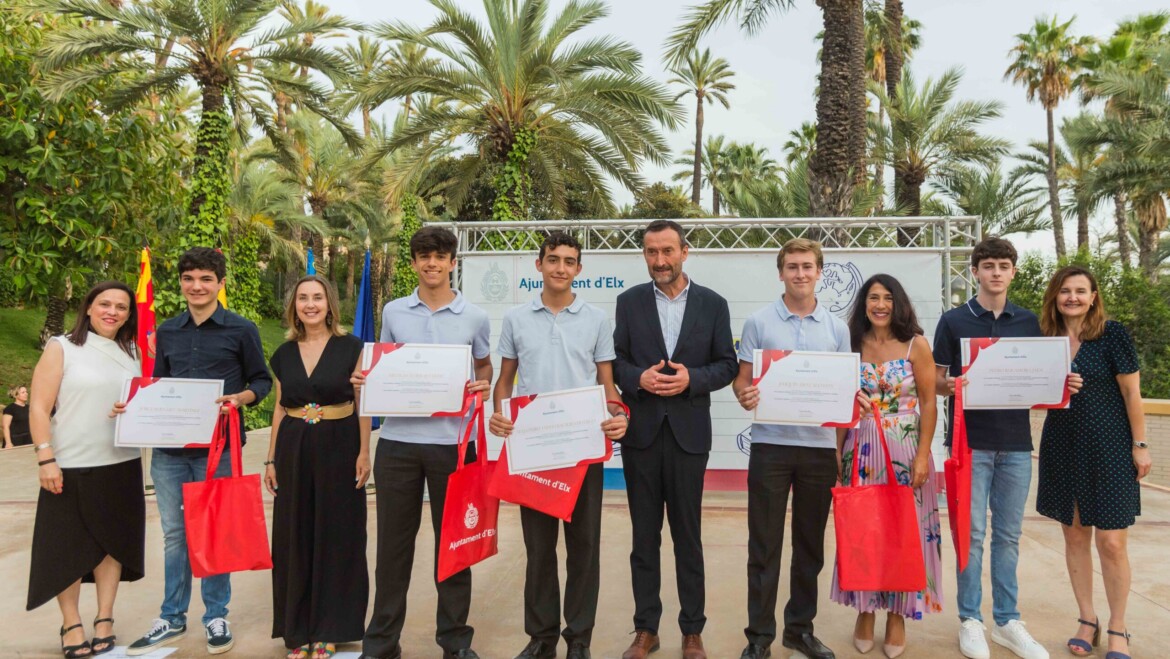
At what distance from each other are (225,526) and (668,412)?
2188 millimetres

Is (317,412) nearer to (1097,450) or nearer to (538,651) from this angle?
(538,651)

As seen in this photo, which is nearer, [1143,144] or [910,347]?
[910,347]

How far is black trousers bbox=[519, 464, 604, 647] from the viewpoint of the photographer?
354cm

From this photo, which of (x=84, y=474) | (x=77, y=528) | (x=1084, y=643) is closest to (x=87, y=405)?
(x=84, y=474)

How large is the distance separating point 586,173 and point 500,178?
198cm

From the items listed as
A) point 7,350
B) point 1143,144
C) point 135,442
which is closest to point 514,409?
point 135,442

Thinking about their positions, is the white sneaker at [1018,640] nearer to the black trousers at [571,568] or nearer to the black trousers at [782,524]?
the black trousers at [782,524]

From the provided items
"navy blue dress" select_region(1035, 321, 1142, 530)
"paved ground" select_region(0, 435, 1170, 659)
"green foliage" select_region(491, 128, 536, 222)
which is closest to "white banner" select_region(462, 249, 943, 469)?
"paved ground" select_region(0, 435, 1170, 659)

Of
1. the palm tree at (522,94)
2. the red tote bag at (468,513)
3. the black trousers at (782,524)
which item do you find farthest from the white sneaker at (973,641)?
the palm tree at (522,94)

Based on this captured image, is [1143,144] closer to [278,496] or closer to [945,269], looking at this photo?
[945,269]

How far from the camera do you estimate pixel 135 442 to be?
3611mm

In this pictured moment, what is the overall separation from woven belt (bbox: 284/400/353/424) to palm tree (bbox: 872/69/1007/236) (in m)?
16.7

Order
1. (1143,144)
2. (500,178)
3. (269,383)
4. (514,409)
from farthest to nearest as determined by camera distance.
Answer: (1143,144), (500,178), (269,383), (514,409)

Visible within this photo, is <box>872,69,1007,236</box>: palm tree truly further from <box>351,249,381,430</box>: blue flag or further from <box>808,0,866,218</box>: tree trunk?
<box>351,249,381,430</box>: blue flag
